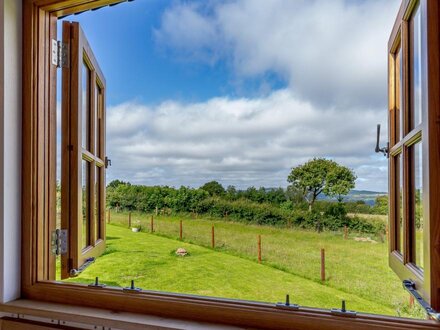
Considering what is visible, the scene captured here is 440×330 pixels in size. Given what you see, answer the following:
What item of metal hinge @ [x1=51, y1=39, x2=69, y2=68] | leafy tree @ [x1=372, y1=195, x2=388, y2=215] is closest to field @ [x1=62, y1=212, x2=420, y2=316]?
leafy tree @ [x1=372, y1=195, x2=388, y2=215]

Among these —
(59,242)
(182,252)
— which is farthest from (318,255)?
(59,242)

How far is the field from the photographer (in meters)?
1.14

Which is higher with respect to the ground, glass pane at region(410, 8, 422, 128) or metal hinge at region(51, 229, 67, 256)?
glass pane at region(410, 8, 422, 128)

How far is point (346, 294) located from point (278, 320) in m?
0.49

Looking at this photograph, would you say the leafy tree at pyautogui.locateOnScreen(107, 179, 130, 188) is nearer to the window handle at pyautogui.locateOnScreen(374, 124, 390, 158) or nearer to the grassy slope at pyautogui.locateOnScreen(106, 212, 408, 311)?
the grassy slope at pyautogui.locateOnScreen(106, 212, 408, 311)

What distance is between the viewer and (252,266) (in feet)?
4.35

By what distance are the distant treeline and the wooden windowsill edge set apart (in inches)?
22.0

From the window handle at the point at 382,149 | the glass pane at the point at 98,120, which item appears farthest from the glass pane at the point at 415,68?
the glass pane at the point at 98,120

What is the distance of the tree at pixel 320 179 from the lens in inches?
47.1

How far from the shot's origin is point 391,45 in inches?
43.6

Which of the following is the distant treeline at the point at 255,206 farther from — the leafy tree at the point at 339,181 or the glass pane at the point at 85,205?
the glass pane at the point at 85,205

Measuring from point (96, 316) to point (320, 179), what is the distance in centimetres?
94

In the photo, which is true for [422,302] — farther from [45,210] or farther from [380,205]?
[45,210]

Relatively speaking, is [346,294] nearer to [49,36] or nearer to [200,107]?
[200,107]
